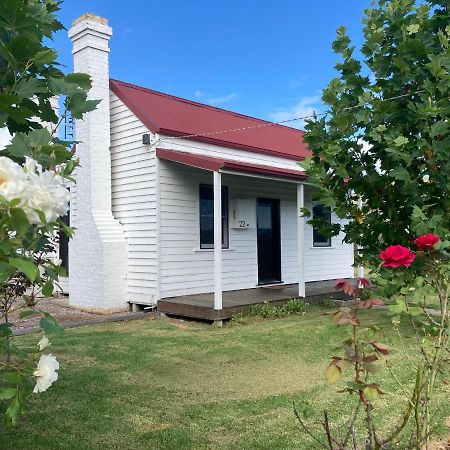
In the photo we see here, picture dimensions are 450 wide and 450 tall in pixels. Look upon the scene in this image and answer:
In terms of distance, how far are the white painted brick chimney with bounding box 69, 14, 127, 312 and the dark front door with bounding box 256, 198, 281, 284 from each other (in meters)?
3.68

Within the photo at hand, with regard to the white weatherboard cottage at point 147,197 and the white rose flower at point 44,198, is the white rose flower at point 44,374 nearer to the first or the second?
the white rose flower at point 44,198

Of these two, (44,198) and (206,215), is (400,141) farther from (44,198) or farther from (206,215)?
(206,215)

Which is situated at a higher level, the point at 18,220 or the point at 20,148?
the point at 20,148

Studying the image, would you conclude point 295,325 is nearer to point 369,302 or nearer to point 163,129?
point 163,129

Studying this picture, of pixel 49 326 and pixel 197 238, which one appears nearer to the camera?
pixel 49 326

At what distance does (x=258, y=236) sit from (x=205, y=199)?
2130 mm

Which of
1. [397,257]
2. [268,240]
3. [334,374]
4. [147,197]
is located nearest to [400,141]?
[397,257]

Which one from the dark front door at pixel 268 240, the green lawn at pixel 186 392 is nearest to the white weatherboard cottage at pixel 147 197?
the dark front door at pixel 268 240

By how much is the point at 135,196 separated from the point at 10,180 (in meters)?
9.17

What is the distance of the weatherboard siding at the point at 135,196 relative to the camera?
989cm

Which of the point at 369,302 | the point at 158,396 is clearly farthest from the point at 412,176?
the point at 158,396

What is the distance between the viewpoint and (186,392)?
491 centimetres

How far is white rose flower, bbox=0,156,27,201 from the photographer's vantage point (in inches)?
48.0

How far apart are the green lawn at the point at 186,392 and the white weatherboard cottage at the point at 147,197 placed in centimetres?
233
